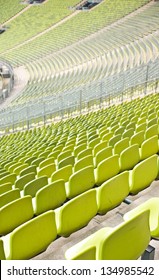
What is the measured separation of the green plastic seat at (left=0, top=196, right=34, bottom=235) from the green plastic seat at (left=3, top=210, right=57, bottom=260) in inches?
16.4

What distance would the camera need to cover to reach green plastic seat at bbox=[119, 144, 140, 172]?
4147 millimetres

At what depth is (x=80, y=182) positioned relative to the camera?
3.75 m

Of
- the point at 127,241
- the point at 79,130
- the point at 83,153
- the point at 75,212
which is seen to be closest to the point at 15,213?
the point at 75,212

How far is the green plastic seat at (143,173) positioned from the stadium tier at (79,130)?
11 millimetres

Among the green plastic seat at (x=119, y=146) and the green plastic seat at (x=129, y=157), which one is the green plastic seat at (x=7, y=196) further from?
the green plastic seat at (x=119, y=146)

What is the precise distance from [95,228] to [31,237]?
43.1 inches

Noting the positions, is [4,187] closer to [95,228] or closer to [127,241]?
[95,228]

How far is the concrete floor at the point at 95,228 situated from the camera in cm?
306

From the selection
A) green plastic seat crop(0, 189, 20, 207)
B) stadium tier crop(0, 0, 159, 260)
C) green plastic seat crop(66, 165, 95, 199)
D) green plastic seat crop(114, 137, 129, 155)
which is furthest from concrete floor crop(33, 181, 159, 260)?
green plastic seat crop(114, 137, 129, 155)

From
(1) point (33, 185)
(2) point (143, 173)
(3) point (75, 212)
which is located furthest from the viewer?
(1) point (33, 185)

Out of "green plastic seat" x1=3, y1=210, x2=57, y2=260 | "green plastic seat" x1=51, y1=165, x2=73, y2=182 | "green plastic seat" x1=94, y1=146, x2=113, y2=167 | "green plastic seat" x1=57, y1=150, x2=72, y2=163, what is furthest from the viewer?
"green plastic seat" x1=57, y1=150, x2=72, y2=163

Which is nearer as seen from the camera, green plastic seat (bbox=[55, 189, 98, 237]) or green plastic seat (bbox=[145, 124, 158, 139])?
green plastic seat (bbox=[55, 189, 98, 237])

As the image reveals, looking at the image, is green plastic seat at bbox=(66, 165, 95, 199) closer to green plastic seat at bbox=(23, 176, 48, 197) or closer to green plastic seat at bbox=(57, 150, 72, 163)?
green plastic seat at bbox=(23, 176, 48, 197)
